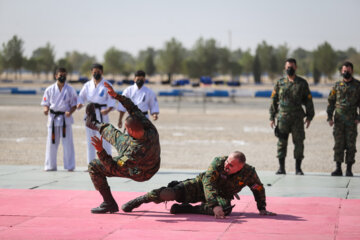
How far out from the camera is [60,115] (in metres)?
12.2

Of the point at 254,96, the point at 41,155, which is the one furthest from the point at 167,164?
the point at 254,96

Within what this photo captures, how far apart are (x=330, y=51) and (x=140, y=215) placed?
354 feet

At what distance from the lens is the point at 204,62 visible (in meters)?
125

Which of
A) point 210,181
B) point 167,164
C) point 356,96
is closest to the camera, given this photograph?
point 210,181

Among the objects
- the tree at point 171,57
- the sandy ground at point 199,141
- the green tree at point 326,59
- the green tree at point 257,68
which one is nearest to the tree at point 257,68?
the green tree at point 257,68

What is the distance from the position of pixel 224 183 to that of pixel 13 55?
11430 centimetres

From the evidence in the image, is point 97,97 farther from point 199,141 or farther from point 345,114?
point 199,141

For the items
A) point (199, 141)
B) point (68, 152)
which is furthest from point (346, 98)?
point (199, 141)

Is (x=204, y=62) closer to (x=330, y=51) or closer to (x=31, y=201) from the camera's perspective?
(x=330, y=51)

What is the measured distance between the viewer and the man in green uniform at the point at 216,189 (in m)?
7.32

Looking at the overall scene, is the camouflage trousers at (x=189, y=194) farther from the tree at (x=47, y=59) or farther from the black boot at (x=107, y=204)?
the tree at (x=47, y=59)

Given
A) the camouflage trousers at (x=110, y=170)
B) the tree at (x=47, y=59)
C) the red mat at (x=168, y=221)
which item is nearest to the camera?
the red mat at (x=168, y=221)

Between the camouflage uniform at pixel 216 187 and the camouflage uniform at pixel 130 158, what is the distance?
0.37 metres

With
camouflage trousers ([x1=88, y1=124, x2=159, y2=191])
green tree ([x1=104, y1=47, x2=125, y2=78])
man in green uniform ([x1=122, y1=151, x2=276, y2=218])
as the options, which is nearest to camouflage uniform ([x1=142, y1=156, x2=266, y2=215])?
man in green uniform ([x1=122, y1=151, x2=276, y2=218])
